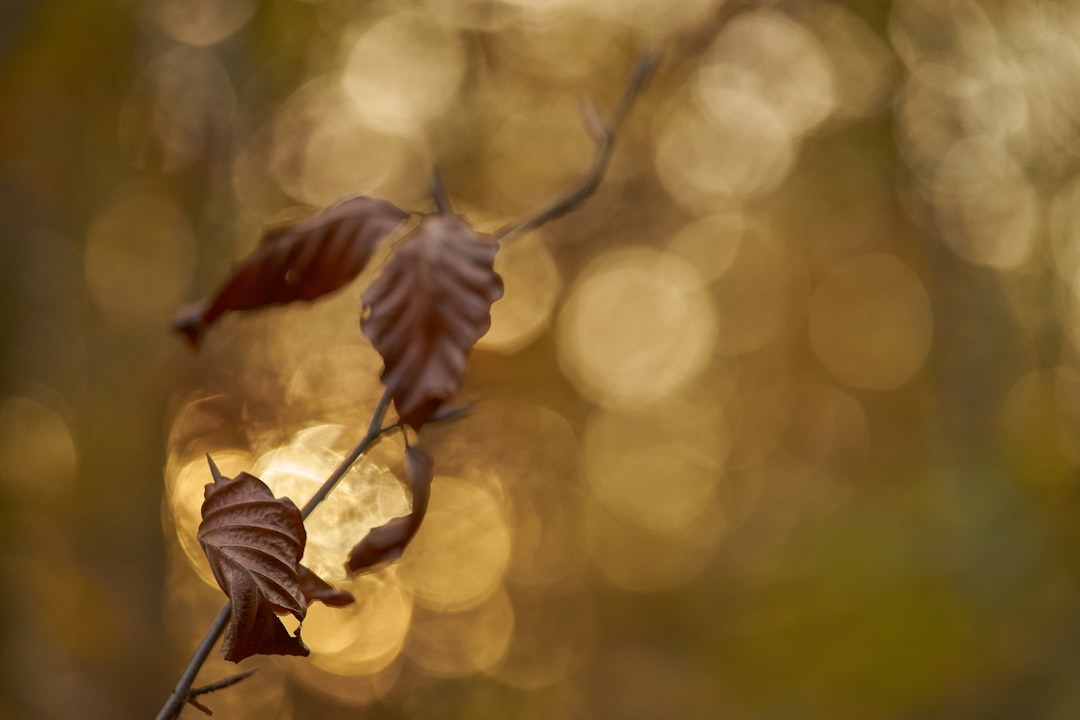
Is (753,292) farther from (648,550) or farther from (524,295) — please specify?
(648,550)

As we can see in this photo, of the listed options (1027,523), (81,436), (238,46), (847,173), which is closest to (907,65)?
(847,173)

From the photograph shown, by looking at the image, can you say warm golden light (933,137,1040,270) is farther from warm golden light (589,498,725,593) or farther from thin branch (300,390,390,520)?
warm golden light (589,498,725,593)

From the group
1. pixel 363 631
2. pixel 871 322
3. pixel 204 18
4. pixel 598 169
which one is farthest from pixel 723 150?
pixel 598 169

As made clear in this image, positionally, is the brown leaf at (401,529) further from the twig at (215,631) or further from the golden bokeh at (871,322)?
the golden bokeh at (871,322)

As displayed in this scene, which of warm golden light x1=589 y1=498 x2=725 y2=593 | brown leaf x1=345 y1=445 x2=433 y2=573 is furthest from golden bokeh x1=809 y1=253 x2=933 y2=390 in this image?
brown leaf x1=345 y1=445 x2=433 y2=573

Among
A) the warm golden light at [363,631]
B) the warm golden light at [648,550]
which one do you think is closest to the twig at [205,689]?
the warm golden light at [363,631]
